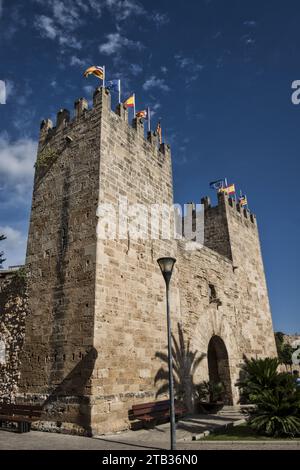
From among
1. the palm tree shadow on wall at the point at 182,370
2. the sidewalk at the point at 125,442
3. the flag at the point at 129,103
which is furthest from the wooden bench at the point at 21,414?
the flag at the point at 129,103

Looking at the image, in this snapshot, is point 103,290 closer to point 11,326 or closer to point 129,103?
point 11,326

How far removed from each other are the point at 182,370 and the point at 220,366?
304 cm

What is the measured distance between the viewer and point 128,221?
9125 millimetres

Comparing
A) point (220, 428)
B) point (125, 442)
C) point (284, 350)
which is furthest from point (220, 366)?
point (284, 350)

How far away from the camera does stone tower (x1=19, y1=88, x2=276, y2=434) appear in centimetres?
731

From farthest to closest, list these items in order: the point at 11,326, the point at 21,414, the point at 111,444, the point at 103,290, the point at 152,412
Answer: the point at 11,326 → the point at 152,412 → the point at 103,290 → the point at 21,414 → the point at 111,444

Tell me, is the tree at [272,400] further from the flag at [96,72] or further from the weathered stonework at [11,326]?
the flag at [96,72]

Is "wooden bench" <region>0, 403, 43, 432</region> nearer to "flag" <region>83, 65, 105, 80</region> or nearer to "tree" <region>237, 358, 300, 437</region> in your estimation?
"tree" <region>237, 358, 300, 437</region>

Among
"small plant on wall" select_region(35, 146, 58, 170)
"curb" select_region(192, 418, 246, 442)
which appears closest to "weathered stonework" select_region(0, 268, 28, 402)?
"small plant on wall" select_region(35, 146, 58, 170)

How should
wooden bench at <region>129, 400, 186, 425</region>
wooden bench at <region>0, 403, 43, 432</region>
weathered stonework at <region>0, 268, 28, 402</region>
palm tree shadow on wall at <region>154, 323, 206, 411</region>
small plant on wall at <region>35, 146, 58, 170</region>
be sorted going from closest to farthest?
wooden bench at <region>0, 403, 43, 432</region>, wooden bench at <region>129, 400, 186, 425</region>, weathered stonework at <region>0, 268, 28, 402</region>, palm tree shadow on wall at <region>154, 323, 206, 411</region>, small plant on wall at <region>35, 146, 58, 170</region>

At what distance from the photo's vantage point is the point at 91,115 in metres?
9.50

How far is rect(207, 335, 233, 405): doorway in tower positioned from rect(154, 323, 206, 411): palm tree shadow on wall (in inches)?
74.4

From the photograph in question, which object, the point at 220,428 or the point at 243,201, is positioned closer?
the point at 220,428

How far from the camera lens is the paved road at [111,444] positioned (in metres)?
5.73
